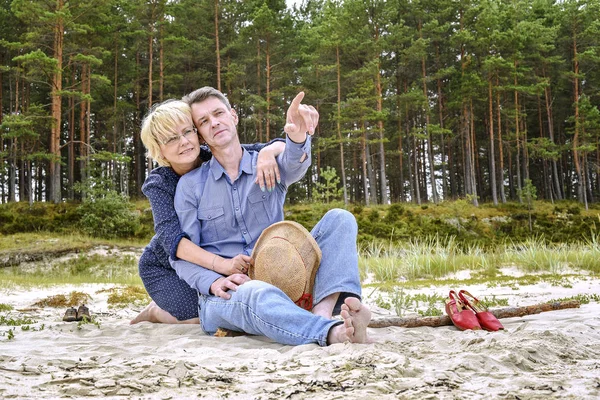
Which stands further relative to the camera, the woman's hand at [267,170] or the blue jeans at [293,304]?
the woman's hand at [267,170]

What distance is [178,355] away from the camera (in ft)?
9.77

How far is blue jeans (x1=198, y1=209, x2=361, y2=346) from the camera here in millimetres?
3062

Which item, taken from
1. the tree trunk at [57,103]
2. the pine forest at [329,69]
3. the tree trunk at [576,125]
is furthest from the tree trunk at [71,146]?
the tree trunk at [576,125]

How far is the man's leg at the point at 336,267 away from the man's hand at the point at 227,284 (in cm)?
50

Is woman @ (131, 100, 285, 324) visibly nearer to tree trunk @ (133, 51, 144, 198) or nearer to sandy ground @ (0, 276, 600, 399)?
sandy ground @ (0, 276, 600, 399)

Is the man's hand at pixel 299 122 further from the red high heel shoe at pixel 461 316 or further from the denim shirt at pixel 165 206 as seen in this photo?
the red high heel shoe at pixel 461 316

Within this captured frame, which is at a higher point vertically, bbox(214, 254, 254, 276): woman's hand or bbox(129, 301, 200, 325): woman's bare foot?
bbox(214, 254, 254, 276): woman's hand

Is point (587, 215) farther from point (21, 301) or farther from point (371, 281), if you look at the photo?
point (21, 301)

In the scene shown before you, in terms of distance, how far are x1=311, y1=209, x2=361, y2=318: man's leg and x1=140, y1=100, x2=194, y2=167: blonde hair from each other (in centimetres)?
123

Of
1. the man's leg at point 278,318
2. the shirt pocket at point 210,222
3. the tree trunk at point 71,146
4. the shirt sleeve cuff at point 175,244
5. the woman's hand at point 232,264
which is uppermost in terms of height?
the tree trunk at point 71,146

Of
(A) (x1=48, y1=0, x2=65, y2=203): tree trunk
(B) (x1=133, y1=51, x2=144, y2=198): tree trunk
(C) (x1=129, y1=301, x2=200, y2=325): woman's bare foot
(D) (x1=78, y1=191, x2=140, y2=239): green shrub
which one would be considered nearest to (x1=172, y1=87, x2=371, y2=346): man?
(C) (x1=129, y1=301, x2=200, y2=325): woman's bare foot

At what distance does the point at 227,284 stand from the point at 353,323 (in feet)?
3.20

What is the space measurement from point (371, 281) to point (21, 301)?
5.66 meters

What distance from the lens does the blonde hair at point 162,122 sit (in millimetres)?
3676
